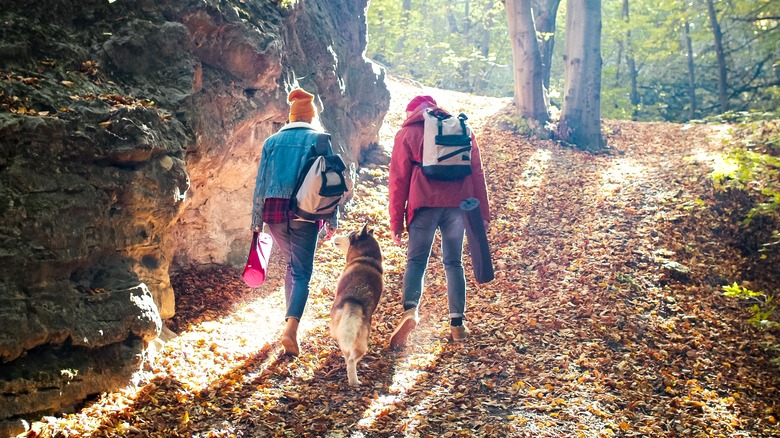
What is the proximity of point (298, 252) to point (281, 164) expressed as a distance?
0.80m

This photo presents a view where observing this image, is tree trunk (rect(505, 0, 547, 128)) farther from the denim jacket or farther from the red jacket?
the denim jacket

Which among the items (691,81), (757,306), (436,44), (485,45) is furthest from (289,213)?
(485,45)

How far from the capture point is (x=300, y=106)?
4973mm

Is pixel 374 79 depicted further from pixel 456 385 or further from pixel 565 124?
pixel 456 385

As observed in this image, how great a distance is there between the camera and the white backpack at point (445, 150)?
4.93 meters

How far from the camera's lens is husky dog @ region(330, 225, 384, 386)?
429 centimetres

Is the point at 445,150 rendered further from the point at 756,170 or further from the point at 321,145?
the point at 756,170

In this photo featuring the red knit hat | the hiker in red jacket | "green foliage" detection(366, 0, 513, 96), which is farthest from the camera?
"green foliage" detection(366, 0, 513, 96)

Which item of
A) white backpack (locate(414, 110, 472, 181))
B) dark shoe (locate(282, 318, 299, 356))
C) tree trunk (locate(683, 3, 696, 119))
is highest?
tree trunk (locate(683, 3, 696, 119))

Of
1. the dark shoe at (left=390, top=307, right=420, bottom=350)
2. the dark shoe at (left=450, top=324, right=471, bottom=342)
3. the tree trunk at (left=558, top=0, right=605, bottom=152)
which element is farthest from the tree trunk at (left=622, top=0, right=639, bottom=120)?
the dark shoe at (left=390, top=307, right=420, bottom=350)

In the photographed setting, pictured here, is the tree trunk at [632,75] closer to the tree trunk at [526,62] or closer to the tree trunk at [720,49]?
the tree trunk at [720,49]

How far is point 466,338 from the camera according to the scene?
536cm

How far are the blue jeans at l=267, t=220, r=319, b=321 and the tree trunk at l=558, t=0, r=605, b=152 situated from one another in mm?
8694

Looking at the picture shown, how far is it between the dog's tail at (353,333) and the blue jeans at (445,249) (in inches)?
30.8
